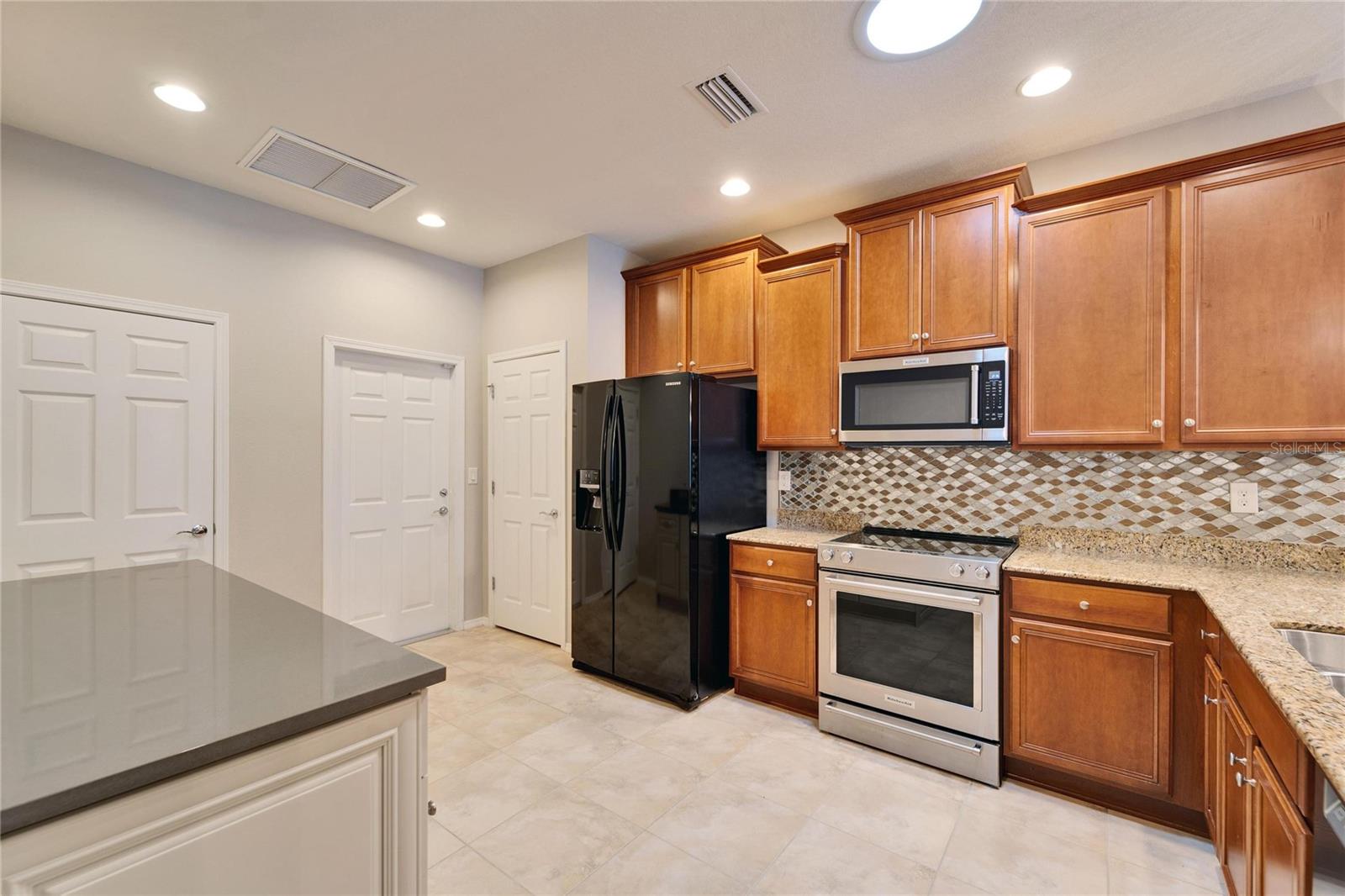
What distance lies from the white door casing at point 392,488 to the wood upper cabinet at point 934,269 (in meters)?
2.84

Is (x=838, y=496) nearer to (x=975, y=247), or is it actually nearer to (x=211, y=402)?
(x=975, y=247)

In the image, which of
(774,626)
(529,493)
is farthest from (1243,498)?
(529,493)

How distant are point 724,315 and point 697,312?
0.65 feet

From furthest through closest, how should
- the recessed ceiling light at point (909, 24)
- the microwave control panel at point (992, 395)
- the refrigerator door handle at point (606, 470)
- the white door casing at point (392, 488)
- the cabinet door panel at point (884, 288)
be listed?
the white door casing at point (392, 488)
the refrigerator door handle at point (606, 470)
the cabinet door panel at point (884, 288)
the microwave control panel at point (992, 395)
the recessed ceiling light at point (909, 24)

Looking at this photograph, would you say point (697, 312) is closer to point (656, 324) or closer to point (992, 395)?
point (656, 324)

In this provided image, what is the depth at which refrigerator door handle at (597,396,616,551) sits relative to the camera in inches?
131

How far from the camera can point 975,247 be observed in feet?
8.57

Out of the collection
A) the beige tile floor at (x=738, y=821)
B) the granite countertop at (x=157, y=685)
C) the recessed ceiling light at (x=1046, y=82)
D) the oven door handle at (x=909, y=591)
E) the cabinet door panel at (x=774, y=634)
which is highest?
the recessed ceiling light at (x=1046, y=82)

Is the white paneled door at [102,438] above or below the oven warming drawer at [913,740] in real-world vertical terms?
above

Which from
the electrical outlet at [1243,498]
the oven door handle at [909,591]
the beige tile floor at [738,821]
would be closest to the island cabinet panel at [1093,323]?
the electrical outlet at [1243,498]

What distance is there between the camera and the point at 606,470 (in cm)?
335

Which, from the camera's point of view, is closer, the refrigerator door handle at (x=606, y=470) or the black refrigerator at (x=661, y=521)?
the black refrigerator at (x=661, y=521)

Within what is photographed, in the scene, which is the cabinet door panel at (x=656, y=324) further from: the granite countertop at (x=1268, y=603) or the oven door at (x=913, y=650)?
the granite countertop at (x=1268, y=603)

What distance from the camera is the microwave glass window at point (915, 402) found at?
262cm
